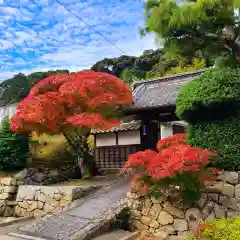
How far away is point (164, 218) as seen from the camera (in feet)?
28.7

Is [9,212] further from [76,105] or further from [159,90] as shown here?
[159,90]

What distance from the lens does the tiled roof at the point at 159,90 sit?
15.7 metres

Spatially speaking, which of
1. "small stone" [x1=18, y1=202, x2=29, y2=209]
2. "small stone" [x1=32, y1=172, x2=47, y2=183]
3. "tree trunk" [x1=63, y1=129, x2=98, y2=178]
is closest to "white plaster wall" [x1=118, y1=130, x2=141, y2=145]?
"tree trunk" [x1=63, y1=129, x2=98, y2=178]

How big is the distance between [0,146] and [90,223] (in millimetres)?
7767

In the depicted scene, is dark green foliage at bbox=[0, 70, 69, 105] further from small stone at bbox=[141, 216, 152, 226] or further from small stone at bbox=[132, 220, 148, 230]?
small stone at bbox=[141, 216, 152, 226]

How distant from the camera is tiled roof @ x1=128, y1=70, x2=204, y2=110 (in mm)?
15658

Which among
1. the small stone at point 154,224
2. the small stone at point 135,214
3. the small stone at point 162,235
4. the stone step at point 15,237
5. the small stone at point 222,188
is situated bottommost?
the stone step at point 15,237

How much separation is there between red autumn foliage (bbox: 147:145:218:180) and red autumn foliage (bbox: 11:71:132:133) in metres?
5.01

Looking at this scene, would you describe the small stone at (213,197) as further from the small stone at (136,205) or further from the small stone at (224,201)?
the small stone at (136,205)

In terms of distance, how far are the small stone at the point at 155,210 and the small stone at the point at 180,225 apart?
1.88 feet

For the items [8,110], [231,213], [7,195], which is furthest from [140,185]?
[8,110]

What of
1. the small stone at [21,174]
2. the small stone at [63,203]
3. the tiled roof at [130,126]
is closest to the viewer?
the small stone at [63,203]

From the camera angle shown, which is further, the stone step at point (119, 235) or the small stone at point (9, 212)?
the small stone at point (9, 212)

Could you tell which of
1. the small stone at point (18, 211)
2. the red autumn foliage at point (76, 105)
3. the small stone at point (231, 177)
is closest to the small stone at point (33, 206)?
the small stone at point (18, 211)
